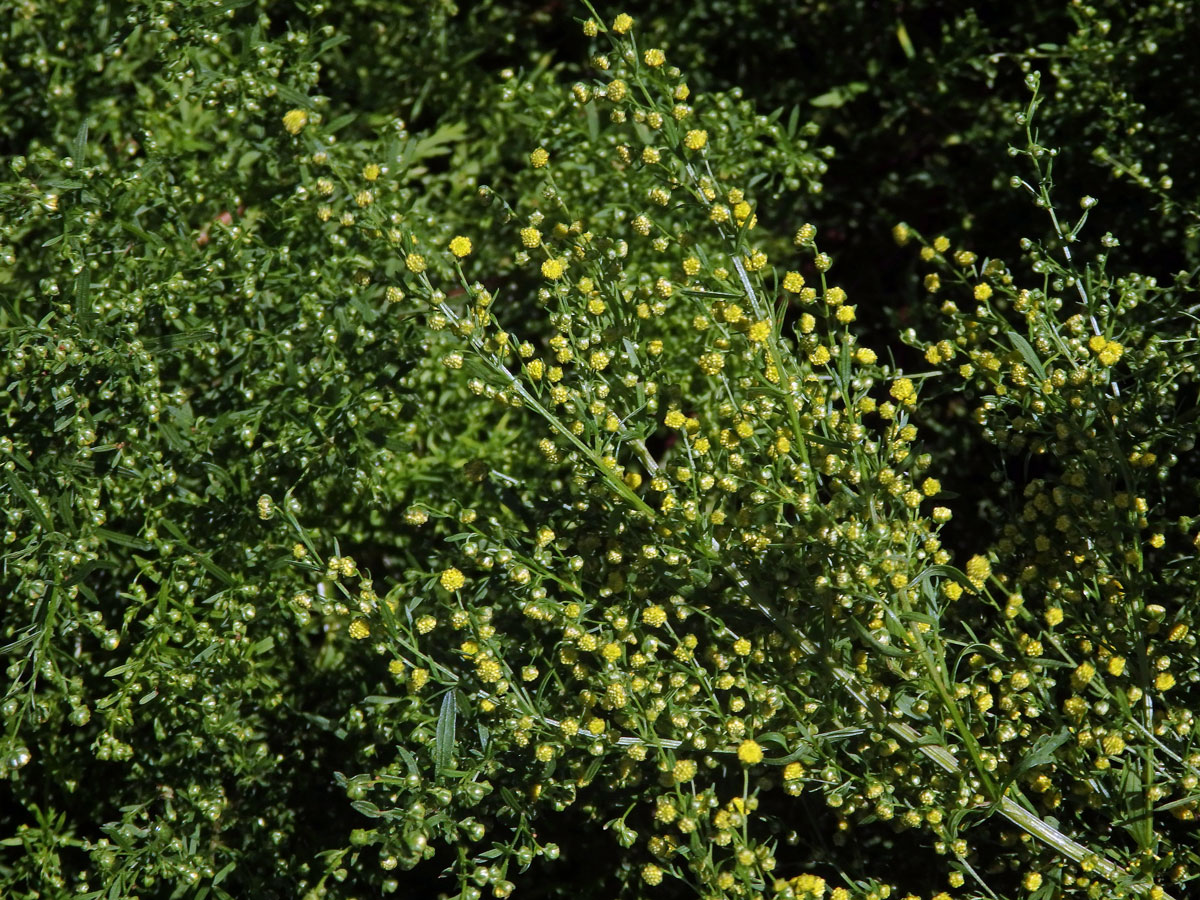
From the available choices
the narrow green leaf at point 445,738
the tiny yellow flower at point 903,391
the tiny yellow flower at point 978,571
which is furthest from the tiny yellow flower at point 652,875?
the tiny yellow flower at point 903,391

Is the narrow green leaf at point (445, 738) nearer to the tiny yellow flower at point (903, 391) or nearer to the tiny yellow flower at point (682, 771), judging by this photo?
the tiny yellow flower at point (682, 771)

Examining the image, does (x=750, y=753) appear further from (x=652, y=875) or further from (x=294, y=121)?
(x=294, y=121)

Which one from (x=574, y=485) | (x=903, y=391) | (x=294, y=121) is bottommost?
(x=574, y=485)

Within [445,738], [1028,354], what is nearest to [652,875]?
[445,738]

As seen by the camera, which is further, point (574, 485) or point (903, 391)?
point (574, 485)

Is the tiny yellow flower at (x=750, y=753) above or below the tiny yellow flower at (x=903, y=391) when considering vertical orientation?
below

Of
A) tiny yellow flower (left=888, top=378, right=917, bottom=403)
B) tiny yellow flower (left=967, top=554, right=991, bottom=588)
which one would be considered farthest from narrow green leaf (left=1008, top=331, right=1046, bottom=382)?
tiny yellow flower (left=967, top=554, right=991, bottom=588)

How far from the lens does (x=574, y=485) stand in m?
1.84

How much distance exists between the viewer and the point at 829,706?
1.76m

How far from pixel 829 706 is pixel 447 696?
2.08 ft

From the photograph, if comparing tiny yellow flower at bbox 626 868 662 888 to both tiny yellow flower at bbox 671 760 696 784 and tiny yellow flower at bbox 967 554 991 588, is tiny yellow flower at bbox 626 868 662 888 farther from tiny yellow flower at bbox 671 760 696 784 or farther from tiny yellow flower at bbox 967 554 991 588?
tiny yellow flower at bbox 967 554 991 588

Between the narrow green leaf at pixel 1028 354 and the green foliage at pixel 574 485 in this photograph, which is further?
the narrow green leaf at pixel 1028 354

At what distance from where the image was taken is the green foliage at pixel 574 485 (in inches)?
67.8

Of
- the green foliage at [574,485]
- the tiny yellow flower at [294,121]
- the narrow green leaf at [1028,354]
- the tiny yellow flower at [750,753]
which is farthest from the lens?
the tiny yellow flower at [294,121]
